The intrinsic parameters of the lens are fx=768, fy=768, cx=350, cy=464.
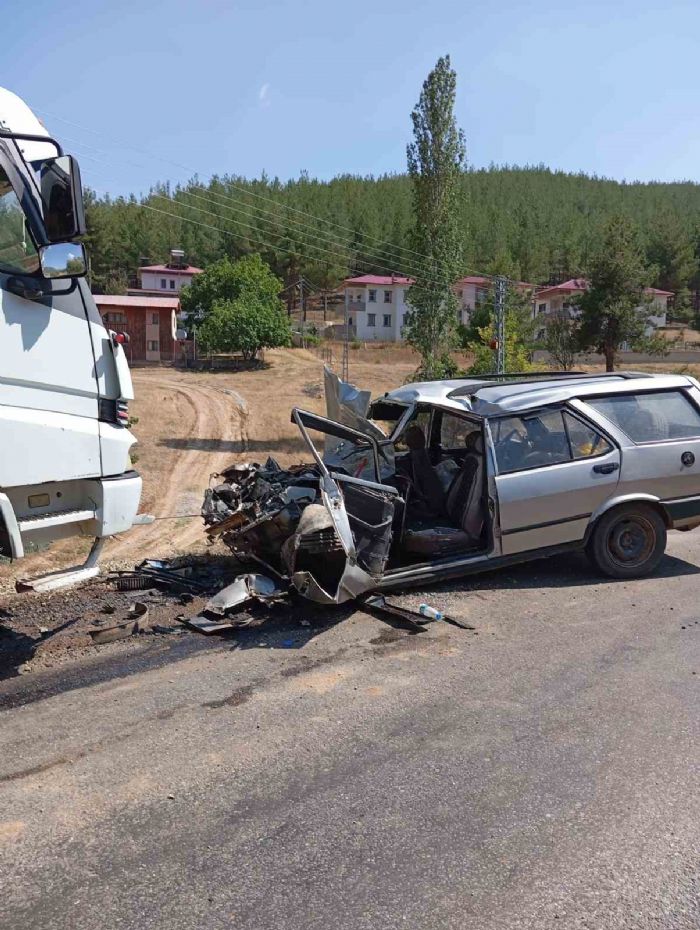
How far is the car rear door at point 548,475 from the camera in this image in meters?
6.80

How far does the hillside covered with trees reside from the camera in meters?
73.7

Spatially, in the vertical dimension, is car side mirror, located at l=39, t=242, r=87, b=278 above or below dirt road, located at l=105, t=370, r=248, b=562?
above

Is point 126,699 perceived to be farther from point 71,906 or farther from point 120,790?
point 71,906

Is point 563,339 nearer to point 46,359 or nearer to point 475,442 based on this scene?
point 475,442

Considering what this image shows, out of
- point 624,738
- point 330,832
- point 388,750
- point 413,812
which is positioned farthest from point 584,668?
point 330,832

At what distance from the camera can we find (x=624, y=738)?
14.0ft

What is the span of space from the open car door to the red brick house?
40687 millimetres

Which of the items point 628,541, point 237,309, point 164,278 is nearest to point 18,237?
point 628,541

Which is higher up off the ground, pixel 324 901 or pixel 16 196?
pixel 16 196

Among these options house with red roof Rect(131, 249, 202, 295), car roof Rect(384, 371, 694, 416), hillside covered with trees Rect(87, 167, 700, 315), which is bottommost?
car roof Rect(384, 371, 694, 416)

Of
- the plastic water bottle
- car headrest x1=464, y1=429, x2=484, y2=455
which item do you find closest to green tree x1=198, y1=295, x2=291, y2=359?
car headrest x1=464, y1=429, x2=484, y2=455

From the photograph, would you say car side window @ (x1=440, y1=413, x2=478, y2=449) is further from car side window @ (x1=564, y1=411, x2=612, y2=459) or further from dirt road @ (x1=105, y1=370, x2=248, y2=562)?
dirt road @ (x1=105, y1=370, x2=248, y2=562)

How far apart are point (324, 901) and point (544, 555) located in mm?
4566

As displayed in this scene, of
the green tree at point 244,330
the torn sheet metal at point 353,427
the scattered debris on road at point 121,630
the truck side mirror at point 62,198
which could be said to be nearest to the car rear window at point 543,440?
the torn sheet metal at point 353,427
